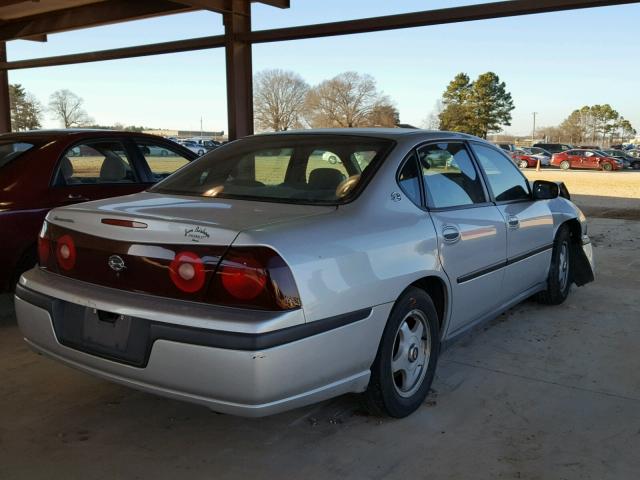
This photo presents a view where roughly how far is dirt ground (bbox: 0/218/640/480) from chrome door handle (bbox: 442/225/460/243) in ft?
2.98

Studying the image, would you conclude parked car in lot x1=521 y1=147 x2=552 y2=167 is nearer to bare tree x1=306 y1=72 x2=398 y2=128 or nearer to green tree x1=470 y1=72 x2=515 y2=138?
bare tree x1=306 y1=72 x2=398 y2=128

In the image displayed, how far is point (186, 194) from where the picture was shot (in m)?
3.41

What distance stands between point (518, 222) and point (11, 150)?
13.6 feet

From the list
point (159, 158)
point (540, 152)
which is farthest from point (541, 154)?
point (159, 158)

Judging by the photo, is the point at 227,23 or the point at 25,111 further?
the point at 25,111

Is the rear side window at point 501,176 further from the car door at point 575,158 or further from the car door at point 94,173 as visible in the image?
the car door at point 575,158

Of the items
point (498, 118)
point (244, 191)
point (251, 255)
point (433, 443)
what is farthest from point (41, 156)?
point (498, 118)

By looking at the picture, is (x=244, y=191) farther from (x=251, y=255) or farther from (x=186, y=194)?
(x=251, y=255)

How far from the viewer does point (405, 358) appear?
3100mm

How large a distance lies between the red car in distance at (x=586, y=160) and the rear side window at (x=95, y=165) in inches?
1510

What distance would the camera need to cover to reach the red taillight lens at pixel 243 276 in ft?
7.70

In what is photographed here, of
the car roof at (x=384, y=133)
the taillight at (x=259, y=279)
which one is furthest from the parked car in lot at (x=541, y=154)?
the taillight at (x=259, y=279)

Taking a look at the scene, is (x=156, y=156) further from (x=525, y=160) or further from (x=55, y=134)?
(x=525, y=160)

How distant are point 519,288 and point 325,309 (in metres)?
2.45
